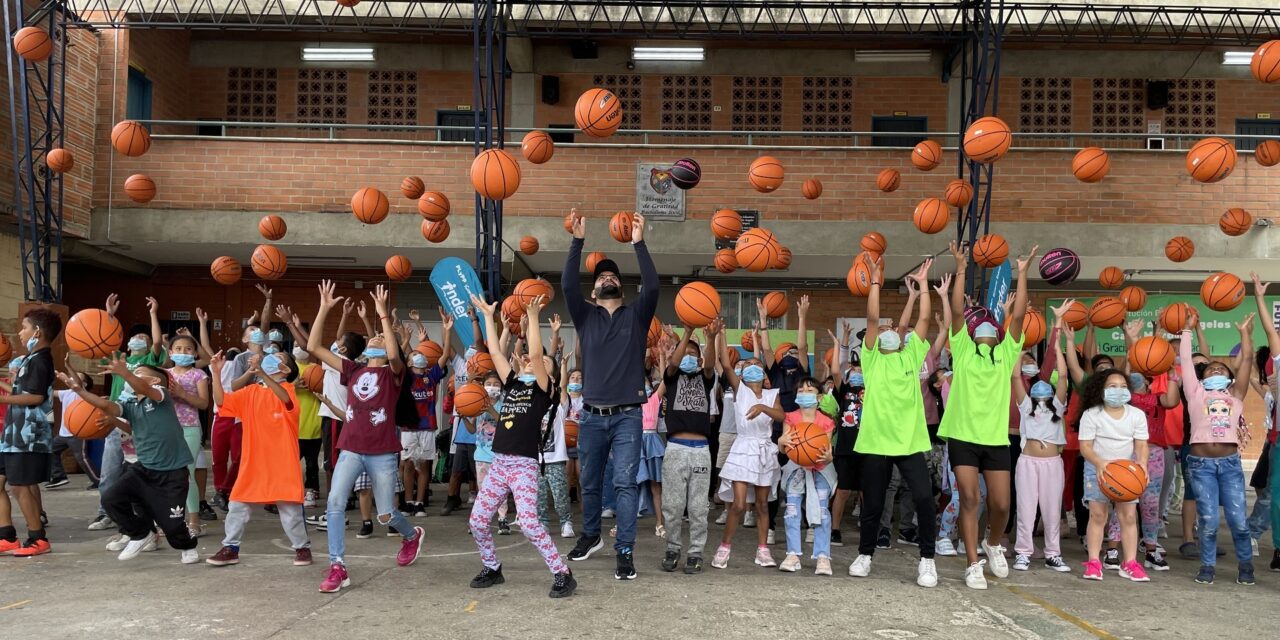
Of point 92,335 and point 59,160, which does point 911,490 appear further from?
point 59,160

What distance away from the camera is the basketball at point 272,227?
1517 cm

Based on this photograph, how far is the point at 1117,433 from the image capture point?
761 centimetres

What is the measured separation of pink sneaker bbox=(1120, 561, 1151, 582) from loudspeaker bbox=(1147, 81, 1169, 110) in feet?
47.9

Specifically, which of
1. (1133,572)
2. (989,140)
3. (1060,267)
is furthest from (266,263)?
(1133,572)

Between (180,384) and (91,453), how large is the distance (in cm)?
548

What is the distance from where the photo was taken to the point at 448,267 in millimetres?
11289

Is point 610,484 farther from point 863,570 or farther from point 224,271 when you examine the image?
point 224,271

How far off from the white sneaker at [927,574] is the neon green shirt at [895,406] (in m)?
0.78

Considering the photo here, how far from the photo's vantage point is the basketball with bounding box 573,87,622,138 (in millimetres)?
10414

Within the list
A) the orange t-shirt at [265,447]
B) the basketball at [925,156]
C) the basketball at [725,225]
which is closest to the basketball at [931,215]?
the basketball at [925,156]

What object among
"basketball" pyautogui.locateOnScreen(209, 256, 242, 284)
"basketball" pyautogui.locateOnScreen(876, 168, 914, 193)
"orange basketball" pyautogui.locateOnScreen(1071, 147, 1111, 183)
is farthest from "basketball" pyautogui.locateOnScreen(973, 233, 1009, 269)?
"basketball" pyautogui.locateOnScreen(209, 256, 242, 284)

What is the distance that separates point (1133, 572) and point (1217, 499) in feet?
3.36

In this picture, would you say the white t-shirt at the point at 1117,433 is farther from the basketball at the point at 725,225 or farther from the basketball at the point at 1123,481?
the basketball at the point at 725,225

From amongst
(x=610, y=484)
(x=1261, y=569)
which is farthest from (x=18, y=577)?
(x=1261, y=569)
